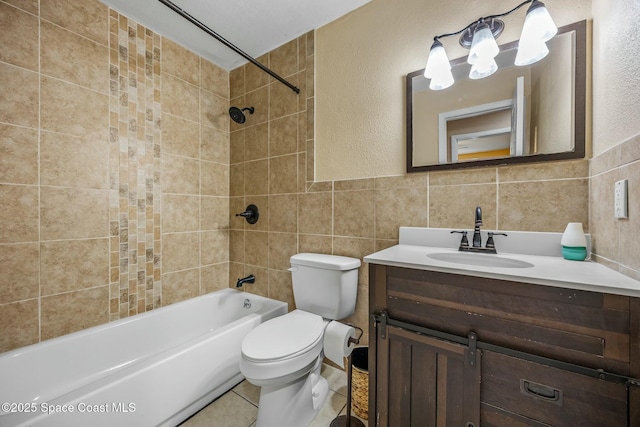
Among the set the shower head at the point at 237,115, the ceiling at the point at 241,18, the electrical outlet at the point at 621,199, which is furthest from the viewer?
the shower head at the point at 237,115

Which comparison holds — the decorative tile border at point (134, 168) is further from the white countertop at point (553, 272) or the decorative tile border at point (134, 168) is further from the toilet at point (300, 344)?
the white countertop at point (553, 272)

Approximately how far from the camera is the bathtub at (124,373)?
100 cm

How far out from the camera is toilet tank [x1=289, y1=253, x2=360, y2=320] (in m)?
1.45

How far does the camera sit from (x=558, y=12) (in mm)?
Answer: 1091

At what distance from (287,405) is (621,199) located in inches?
61.0

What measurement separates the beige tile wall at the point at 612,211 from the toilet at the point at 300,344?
103cm

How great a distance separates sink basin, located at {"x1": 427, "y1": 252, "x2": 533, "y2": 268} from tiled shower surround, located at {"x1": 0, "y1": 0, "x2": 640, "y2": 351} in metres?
0.17

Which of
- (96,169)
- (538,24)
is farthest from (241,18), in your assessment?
(538,24)

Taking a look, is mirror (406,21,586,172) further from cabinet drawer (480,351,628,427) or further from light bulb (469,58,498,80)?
cabinet drawer (480,351,628,427)

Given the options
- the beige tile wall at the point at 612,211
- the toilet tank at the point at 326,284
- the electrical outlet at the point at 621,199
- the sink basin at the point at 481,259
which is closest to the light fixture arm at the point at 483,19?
the beige tile wall at the point at 612,211

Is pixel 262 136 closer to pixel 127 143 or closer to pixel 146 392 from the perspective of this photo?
pixel 127 143

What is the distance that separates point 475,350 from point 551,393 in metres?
0.20

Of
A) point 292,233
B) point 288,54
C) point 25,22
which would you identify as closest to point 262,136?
point 288,54

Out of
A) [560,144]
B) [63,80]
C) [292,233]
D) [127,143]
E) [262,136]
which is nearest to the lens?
[560,144]
